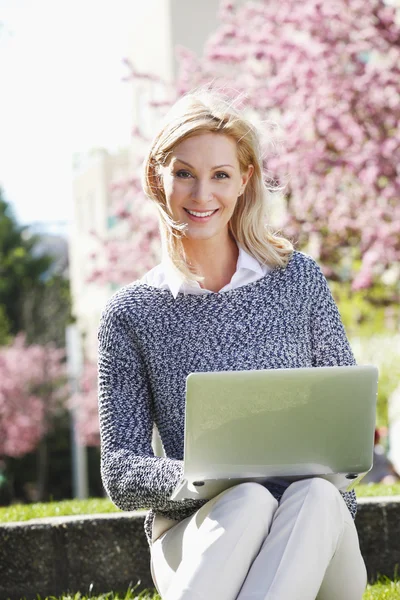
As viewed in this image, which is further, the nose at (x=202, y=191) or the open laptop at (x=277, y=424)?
the nose at (x=202, y=191)

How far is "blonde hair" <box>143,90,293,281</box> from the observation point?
329 centimetres

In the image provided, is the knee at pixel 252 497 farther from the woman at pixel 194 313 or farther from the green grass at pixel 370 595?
the green grass at pixel 370 595

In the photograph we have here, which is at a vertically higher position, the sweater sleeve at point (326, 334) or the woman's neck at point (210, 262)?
the woman's neck at point (210, 262)

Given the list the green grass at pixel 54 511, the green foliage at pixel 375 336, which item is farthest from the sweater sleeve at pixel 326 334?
the green foliage at pixel 375 336

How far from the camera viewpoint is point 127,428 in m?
3.19

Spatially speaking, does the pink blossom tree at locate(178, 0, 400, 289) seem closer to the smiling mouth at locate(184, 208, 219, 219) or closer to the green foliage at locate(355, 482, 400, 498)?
the green foliage at locate(355, 482, 400, 498)

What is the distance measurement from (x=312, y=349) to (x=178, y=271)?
0.49 metres

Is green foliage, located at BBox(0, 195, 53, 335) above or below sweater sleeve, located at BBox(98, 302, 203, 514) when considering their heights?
above

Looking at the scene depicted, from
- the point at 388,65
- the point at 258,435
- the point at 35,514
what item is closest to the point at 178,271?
the point at 258,435

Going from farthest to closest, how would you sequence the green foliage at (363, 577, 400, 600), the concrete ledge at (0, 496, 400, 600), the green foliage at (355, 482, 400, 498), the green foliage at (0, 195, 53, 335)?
the green foliage at (0, 195, 53, 335), the green foliage at (355, 482, 400, 498), the concrete ledge at (0, 496, 400, 600), the green foliage at (363, 577, 400, 600)

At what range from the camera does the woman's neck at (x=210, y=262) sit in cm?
345

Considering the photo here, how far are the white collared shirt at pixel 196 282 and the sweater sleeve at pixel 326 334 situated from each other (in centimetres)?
19

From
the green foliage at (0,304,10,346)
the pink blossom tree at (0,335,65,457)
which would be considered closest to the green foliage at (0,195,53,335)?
the green foliage at (0,304,10,346)

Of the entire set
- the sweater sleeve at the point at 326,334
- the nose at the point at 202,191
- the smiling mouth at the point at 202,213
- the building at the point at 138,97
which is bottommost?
A: the sweater sleeve at the point at 326,334
